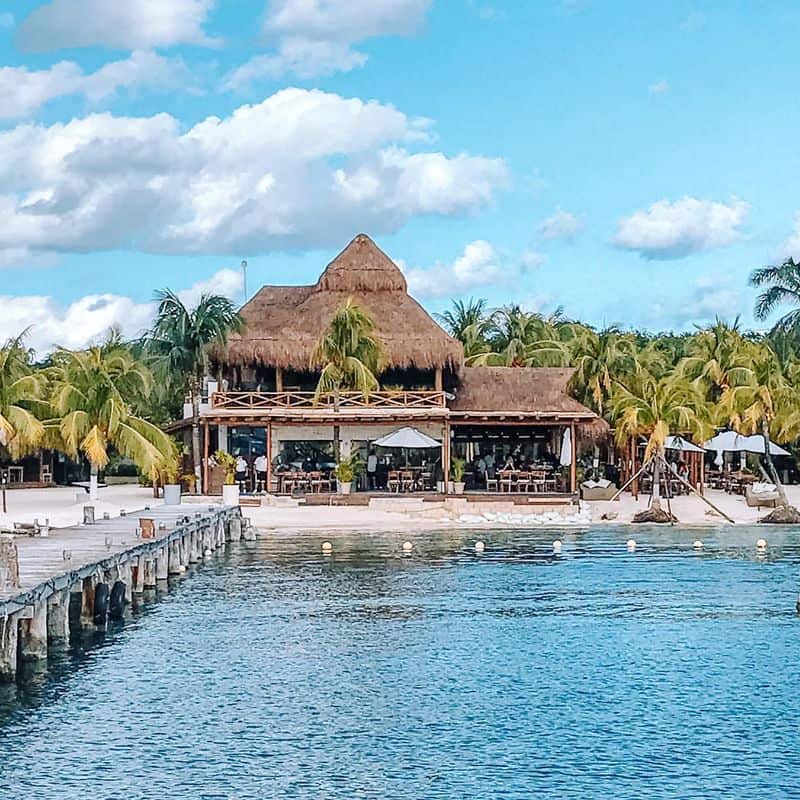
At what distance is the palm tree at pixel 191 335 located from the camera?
147ft

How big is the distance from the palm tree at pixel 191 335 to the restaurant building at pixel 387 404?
489 mm

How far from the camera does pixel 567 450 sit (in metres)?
45.3

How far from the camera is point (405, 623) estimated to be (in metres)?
23.3

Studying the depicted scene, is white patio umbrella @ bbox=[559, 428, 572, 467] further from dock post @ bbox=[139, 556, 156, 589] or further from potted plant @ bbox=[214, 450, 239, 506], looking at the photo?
dock post @ bbox=[139, 556, 156, 589]

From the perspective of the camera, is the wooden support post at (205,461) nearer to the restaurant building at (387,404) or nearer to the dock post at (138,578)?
the restaurant building at (387,404)

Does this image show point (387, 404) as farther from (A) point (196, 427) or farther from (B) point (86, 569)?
(B) point (86, 569)

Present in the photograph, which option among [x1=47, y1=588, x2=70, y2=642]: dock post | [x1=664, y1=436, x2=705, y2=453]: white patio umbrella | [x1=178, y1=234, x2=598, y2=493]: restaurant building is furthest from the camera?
[x1=664, y1=436, x2=705, y2=453]: white patio umbrella

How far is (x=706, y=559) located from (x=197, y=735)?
64.6 ft

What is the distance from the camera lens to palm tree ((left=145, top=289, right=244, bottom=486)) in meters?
44.7

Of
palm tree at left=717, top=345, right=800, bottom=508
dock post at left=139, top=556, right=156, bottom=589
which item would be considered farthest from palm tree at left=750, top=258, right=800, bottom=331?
dock post at left=139, top=556, right=156, bottom=589

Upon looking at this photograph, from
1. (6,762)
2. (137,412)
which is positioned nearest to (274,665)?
(6,762)

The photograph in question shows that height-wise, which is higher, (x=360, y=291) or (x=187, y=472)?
(x=360, y=291)

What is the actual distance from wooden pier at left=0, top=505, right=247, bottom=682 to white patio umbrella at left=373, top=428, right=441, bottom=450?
8346 millimetres

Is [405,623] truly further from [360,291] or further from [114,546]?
[360,291]
